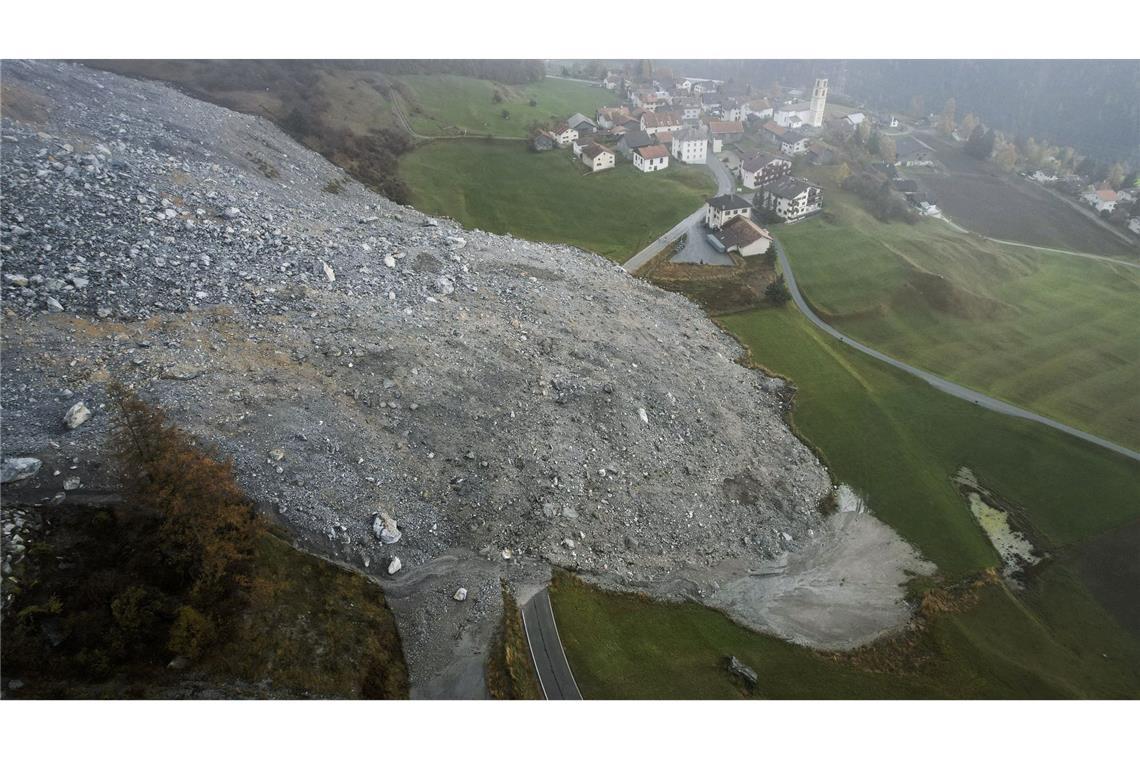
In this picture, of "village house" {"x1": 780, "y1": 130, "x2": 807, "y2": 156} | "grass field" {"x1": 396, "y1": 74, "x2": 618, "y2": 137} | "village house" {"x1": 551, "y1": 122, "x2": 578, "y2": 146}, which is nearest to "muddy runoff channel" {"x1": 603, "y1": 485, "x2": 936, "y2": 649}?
"village house" {"x1": 551, "y1": 122, "x2": 578, "y2": 146}

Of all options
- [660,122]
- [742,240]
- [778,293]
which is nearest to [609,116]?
[660,122]

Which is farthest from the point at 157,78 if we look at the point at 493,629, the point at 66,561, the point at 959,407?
the point at 959,407

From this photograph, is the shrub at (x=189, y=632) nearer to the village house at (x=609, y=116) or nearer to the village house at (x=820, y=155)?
the village house at (x=609, y=116)

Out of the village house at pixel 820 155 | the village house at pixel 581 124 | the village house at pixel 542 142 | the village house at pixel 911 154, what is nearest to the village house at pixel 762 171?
the village house at pixel 820 155

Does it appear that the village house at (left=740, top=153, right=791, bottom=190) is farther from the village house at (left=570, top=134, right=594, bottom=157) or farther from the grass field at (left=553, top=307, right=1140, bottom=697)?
the grass field at (left=553, top=307, right=1140, bottom=697)

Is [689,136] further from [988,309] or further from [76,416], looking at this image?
[76,416]
